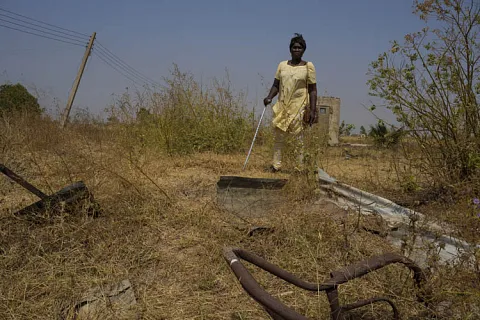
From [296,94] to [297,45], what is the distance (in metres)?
0.63

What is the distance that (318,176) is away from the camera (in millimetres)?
3812

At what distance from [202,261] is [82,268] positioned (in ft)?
2.62

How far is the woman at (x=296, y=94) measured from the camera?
4723 mm

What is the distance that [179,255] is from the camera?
2.65 metres

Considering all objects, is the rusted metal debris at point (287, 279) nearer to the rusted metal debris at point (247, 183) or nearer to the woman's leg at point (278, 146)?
the rusted metal debris at point (247, 183)

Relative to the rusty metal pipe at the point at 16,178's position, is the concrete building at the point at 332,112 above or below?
above

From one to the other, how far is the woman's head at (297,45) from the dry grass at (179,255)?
6.33 feet

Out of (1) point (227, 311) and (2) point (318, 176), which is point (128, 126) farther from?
(1) point (227, 311)

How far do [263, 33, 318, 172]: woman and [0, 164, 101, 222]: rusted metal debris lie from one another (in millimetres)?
2681

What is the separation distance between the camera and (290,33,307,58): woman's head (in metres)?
4.67

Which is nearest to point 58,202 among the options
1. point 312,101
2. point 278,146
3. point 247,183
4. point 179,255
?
point 179,255

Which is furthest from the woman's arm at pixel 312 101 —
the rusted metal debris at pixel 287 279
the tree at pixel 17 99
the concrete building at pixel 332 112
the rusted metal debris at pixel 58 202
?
the concrete building at pixel 332 112

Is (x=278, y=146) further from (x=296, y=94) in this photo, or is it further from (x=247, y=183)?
(x=247, y=183)

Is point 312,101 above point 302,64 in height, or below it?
below
